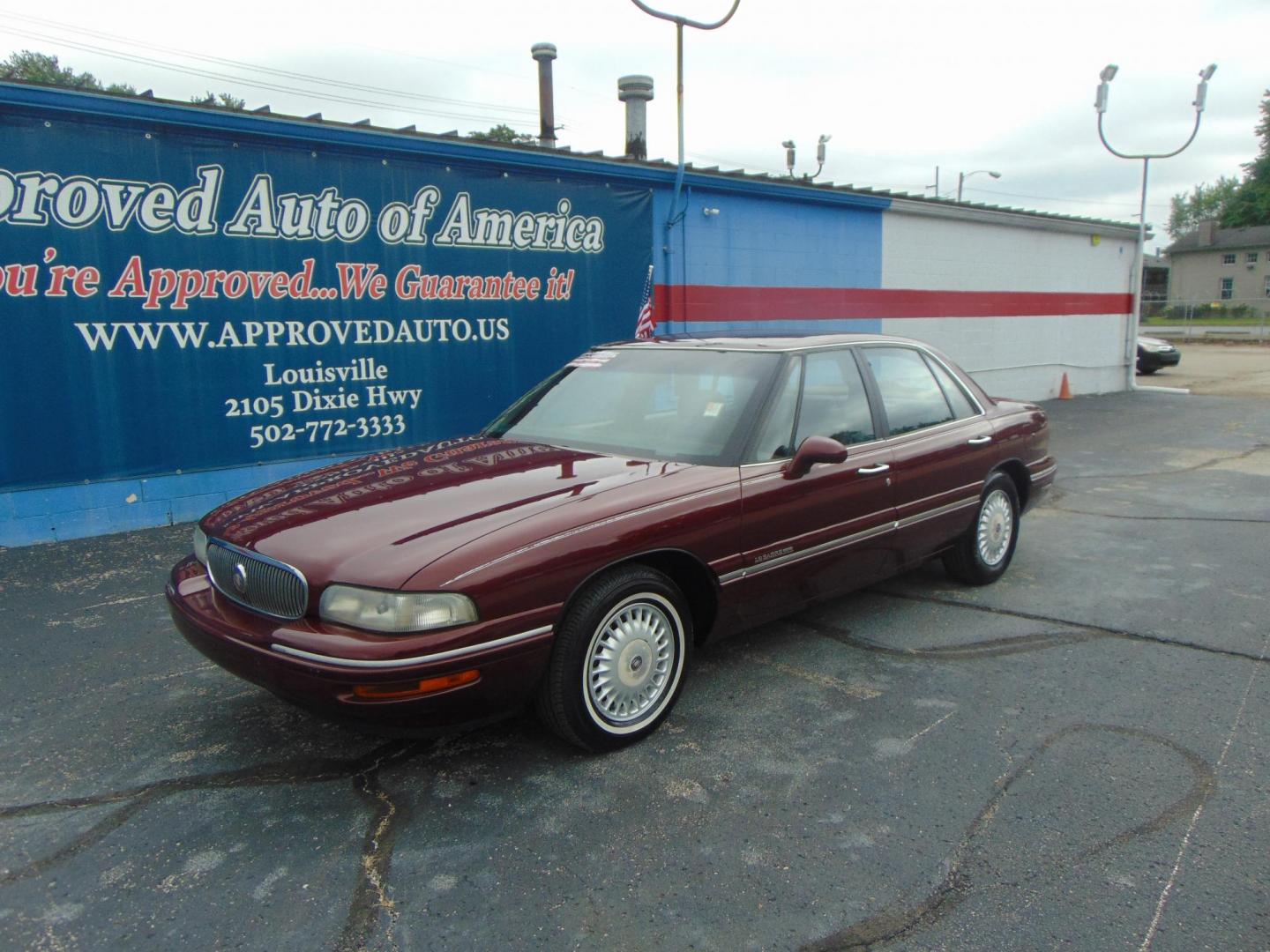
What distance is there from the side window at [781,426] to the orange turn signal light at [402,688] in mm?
1620

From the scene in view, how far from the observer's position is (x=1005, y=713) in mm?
3668

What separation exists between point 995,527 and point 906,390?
118 cm

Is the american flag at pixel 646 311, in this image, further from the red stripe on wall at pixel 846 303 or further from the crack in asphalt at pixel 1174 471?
the crack in asphalt at pixel 1174 471

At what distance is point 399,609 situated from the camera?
110 inches

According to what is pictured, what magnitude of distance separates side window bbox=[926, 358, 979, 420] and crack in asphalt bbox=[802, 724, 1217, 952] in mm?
2149

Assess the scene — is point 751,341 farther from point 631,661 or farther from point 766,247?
point 766,247

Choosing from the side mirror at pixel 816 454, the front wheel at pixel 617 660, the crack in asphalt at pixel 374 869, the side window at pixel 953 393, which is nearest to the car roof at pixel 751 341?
the side window at pixel 953 393

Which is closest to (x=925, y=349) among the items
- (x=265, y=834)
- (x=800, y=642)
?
(x=800, y=642)

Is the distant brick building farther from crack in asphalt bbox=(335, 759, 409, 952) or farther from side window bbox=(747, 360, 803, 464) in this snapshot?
crack in asphalt bbox=(335, 759, 409, 952)

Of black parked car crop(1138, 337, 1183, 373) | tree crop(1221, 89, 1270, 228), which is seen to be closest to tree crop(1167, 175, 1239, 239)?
tree crop(1221, 89, 1270, 228)

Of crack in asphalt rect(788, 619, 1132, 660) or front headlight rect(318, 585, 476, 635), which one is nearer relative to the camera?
front headlight rect(318, 585, 476, 635)

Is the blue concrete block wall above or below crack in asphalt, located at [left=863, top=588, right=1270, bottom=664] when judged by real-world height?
above

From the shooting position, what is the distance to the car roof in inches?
171

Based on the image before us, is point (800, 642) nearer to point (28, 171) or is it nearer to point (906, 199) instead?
point (28, 171)
